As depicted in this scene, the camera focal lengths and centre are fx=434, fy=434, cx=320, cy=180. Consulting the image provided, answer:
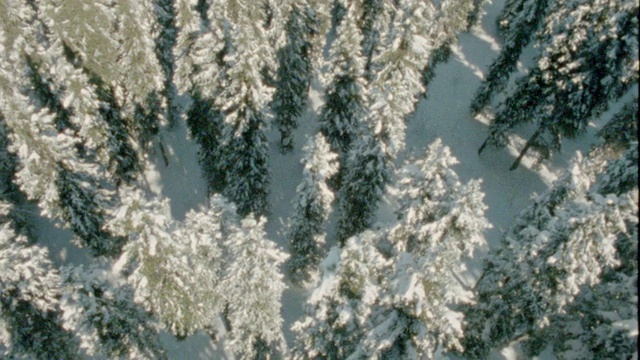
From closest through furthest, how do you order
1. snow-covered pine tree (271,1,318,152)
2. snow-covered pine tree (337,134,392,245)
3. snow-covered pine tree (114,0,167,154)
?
1. snow-covered pine tree (337,134,392,245)
2. snow-covered pine tree (114,0,167,154)
3. snow-covered pine tree (271,1,318,152)

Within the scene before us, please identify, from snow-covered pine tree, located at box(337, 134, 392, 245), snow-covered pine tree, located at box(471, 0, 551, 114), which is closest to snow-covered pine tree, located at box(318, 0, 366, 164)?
snow-covered pine tree, located at box(337, 134, 392, 245)

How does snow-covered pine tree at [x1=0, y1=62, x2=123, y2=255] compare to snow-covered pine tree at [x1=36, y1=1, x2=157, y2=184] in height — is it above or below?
below

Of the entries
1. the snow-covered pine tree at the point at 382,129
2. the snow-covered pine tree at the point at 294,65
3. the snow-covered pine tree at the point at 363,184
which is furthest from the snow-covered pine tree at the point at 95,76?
the snow-covered pine tree at the point at 382,129

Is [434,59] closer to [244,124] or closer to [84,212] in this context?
[244,124]

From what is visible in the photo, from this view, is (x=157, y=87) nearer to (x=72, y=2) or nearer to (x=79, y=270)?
(x=72, y=2)

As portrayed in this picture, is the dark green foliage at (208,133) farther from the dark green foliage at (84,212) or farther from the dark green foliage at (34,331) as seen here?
the dark green foliage at (34,331)

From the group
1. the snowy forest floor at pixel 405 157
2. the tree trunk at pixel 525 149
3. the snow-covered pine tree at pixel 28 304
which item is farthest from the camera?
the tree trunk at pixel 525 149

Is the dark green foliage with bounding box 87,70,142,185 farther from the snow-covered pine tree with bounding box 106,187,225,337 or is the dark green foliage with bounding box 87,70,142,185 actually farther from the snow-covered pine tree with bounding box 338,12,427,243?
the snow-covered pine tree with bounding box 338,12,427,243
